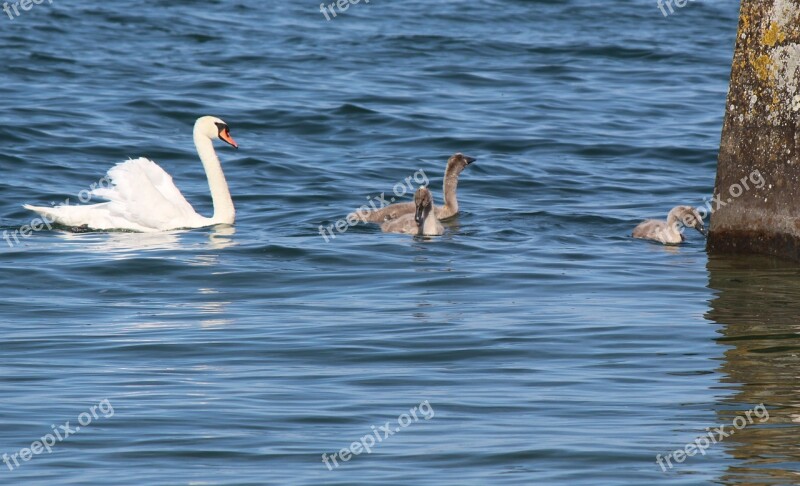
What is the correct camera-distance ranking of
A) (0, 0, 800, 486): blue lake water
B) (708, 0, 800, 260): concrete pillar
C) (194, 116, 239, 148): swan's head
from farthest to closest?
1. (194, 116, 239, 148): swan's head
2. (708, 0, 800, 260): concrete pillar
3. (0, 0, 800, 486): blue lake water

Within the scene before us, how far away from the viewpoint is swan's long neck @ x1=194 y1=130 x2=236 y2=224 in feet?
44.8

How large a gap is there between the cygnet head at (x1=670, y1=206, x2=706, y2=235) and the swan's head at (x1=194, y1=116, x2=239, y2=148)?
15.1ft

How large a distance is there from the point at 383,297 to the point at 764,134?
3.11 m

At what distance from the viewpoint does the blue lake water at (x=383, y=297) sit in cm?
664

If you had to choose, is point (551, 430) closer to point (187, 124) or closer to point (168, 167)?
point (168, 167)

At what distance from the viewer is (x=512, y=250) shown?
12.2 m

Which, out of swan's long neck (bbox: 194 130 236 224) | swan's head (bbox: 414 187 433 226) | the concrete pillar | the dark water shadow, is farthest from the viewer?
swan's long neck (bbox: 194 130 236 224)

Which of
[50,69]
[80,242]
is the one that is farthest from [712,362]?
[50,69]

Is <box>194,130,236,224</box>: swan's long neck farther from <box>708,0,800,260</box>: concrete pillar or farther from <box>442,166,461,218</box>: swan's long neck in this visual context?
<box>708,0,800,260</box>: concrete pillar

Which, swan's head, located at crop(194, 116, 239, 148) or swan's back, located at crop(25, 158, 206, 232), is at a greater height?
swan's head, located at crop(194, 116, 239, 148)

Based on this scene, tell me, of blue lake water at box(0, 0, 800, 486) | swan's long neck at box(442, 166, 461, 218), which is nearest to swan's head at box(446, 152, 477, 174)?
swan's long neck at box(442, 166, 461, 218)

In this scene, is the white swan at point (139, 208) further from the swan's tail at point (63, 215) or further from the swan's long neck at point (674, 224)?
the swan's long neck at point (674, 224)

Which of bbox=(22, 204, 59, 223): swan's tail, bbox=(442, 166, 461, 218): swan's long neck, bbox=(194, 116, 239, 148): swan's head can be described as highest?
bbox=(194, 116, 239, 148): swan's head

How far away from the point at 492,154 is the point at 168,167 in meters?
3.97
